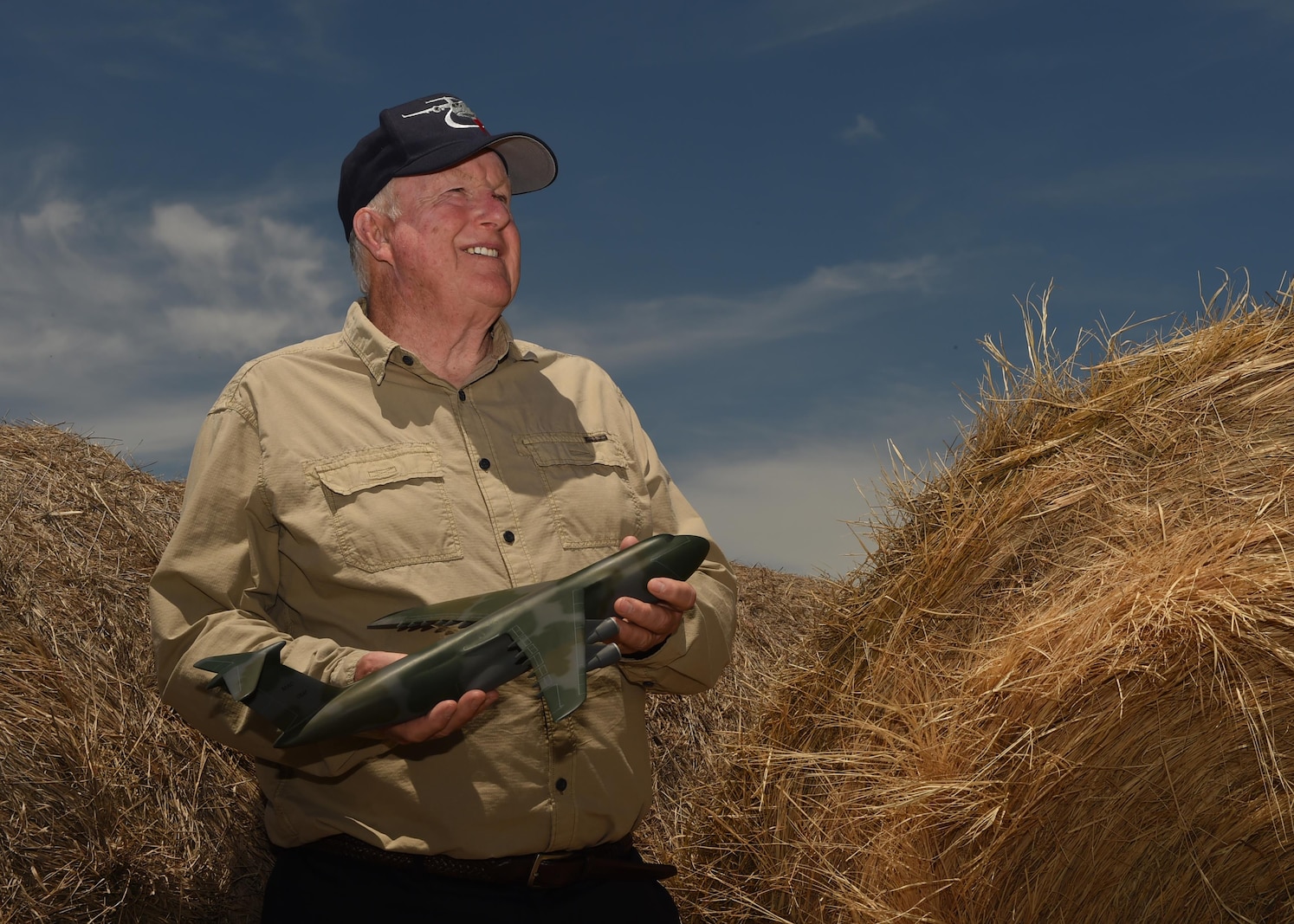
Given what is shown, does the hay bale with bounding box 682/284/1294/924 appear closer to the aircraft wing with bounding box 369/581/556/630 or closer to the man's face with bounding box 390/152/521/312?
the aircraft wing with bounding box 369/581/556/630

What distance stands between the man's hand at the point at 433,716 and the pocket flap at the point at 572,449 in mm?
910

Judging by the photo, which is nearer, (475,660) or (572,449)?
(475,660)

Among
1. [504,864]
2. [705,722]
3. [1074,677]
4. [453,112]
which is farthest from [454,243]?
[705,722]

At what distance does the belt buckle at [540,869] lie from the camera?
3176 millimetres

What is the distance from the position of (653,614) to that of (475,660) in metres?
0.48

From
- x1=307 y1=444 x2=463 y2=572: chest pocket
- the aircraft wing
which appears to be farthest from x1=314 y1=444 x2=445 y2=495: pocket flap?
the aircraft wing

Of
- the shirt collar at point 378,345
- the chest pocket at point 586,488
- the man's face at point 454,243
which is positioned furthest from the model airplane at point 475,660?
the man's face at point 454,243

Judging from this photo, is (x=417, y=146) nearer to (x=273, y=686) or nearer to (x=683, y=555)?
(x=683, y=555)

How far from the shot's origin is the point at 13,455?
19.5 ft

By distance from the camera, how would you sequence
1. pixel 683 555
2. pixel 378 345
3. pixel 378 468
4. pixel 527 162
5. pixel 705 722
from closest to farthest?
pixel 683 555
pixel 378 468
pixel 378 345
pixel 527 162
pixel 705 722

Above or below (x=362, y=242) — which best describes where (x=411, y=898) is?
below

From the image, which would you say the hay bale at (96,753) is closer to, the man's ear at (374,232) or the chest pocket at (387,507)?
the chest pocket at (387,507)

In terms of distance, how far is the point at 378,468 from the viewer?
11.2 ft

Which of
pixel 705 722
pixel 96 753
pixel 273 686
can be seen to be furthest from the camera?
pixel 705 722
